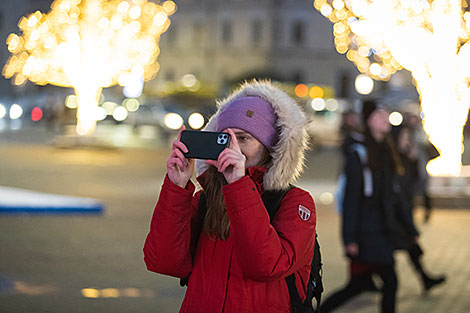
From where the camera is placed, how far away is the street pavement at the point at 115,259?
7551mm

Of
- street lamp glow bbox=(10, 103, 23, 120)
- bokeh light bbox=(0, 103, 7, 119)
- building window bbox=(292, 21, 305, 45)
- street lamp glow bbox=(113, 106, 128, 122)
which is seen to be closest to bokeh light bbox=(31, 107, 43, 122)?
street lamp glow bbox=(10, 103, 23, 120)

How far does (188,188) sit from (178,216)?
0.11m

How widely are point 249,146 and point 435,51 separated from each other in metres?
13.4

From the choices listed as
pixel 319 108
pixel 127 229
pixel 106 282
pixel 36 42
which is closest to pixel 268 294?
pixel 106 282

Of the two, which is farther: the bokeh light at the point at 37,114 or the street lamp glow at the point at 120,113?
the bokeh light at the point at 37,114

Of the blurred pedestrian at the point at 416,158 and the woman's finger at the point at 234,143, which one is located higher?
the blurred pedestrian at the point at 416,158

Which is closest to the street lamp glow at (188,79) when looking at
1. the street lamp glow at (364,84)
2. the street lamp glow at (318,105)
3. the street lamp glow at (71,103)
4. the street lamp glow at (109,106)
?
the street lamp glow at (364,84)

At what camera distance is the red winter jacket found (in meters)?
3.20

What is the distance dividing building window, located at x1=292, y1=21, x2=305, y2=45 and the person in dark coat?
62.3m

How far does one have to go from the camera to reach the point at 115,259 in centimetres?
940

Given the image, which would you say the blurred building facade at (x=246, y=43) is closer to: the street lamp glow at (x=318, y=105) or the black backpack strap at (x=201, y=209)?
the street lamp glow at (x=318, y=105)

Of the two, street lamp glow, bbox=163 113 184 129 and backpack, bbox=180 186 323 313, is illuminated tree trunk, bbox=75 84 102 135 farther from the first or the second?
backpack, bbox=180 186 323 313

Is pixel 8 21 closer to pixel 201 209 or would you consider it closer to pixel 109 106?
pixel 109 106

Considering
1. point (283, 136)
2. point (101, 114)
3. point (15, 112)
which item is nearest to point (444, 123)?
point (283, 136)
